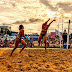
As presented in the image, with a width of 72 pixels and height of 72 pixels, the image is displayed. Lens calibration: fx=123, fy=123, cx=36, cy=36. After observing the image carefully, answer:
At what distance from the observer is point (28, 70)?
442 cm

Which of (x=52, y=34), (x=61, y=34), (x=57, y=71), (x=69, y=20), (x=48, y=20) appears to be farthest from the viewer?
(x=52, y=34)

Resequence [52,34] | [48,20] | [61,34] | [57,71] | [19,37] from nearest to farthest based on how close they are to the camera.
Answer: [57,71] → [19,37] → [48,20] → [61,34] → [52,34]

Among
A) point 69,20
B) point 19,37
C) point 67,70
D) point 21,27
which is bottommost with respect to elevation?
point 67,70

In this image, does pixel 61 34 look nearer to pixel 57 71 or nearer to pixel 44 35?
pixel 44 35

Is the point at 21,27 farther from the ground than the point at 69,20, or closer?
closer

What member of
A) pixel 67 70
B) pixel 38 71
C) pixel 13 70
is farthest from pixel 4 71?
pixel 67 70

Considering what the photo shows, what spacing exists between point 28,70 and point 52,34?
29391 millimetres

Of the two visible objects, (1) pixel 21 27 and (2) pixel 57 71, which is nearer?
(2) pixel 57 71

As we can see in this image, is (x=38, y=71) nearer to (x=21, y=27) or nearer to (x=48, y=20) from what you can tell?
(x=21, y=27)

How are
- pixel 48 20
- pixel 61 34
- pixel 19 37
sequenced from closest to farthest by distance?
pixel 19 37 < pixel 48 20 < pixel 61 34

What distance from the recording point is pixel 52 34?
33375 millimetres

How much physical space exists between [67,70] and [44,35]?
4148 millimetres

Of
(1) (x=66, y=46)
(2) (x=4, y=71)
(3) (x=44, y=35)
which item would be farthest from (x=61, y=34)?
(2) (x=4, y=71)

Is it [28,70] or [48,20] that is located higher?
[48,20]
